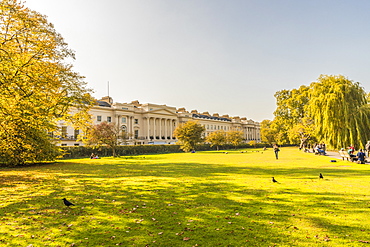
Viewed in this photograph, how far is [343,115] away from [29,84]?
26.0 metres

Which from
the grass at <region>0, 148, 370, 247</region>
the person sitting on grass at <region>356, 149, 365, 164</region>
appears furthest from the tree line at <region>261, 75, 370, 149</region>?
the grass at <region>0, 148, 370, 247</region>

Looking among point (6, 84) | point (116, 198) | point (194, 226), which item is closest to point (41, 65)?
point (6, 84)

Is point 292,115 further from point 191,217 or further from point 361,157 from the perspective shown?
point 191,217

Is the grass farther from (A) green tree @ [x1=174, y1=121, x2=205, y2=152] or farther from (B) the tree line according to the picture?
(A) green tree @ [x1=174, y1=121, x2=205, y2=152]

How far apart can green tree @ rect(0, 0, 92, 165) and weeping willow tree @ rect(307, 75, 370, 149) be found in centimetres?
2342

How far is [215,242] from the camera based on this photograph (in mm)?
4551

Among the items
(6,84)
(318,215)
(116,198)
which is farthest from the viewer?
(6,84)

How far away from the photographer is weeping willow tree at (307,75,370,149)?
2219 cm

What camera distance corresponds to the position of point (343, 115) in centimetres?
2278

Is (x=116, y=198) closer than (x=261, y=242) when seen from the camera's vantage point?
No

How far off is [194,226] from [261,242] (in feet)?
5.03

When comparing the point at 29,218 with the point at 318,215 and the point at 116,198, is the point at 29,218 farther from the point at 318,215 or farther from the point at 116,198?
the point at 318,215

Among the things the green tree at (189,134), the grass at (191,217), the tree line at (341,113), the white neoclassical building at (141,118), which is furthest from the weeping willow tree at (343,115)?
the white neoclassical building at (141,118)

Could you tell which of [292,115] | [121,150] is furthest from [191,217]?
[292,115]
